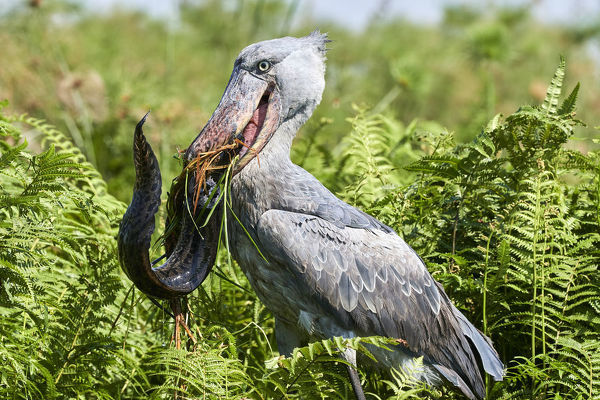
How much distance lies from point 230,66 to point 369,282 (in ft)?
19.1

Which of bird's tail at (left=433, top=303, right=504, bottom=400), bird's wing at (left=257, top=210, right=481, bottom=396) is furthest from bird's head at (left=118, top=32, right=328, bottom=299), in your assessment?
bird's tail at (left=433, top=303, right=504, bottom=400)

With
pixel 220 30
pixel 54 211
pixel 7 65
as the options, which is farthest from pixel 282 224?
pixel 220 30

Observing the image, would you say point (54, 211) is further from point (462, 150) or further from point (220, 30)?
point (220, 30)

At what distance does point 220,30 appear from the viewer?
49.1ft

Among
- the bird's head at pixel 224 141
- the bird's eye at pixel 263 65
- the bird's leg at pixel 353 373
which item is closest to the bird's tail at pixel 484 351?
the bird's leg at pixel 353 373

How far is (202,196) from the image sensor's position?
336 cm

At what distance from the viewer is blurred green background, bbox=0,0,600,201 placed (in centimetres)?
754

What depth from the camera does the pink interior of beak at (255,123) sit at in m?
3.42

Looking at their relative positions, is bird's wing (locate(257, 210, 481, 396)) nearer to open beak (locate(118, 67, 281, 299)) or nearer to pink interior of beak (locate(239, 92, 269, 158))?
open beak (locate(118, 67, 281, 299))

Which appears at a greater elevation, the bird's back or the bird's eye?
the bird's eye

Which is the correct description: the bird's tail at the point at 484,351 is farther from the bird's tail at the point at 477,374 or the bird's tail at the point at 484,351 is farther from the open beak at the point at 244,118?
the open beak at the point at 244,118

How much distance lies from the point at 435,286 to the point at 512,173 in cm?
90

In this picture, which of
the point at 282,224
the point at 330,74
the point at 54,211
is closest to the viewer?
the point at 282,224

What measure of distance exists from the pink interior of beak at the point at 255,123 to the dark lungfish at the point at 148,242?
25cm
